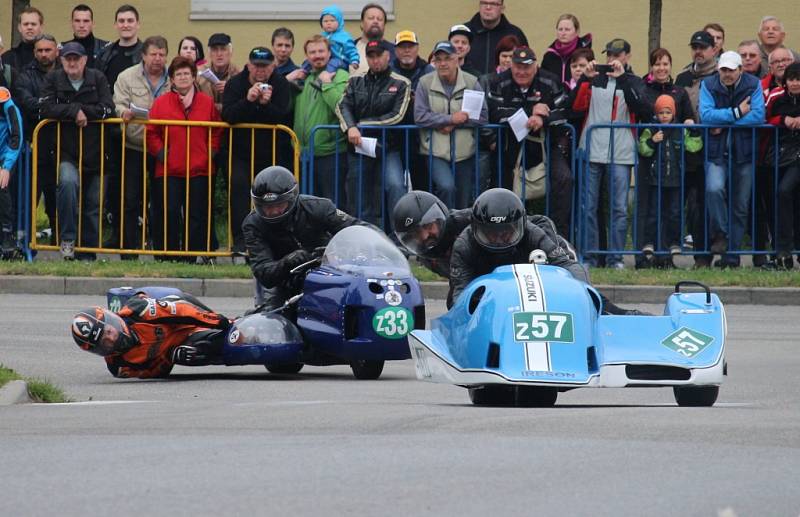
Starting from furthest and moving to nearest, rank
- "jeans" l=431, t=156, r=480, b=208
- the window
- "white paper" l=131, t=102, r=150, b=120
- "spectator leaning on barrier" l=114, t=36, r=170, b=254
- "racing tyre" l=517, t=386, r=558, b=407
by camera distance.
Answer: the window < "spectator leaning on barrier" l=114, t=36, r=170, b=254 < "white paper" l=131, t=102, r=150, b=120 < "jeans" l=431, t=156, r=480, b=208 < "racing tyre" l=517, t=386, r=558, b=407

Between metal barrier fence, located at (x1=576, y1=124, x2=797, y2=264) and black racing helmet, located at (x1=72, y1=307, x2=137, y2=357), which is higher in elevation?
metal barrier fence, located at (x1=576, y1=124, x2=797, y2=264)

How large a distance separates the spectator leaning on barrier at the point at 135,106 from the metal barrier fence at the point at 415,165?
157 centimetres

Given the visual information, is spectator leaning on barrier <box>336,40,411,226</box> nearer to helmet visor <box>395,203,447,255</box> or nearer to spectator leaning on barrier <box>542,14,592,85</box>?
spectator leaning on barrier <box>542,14,592,85</box>

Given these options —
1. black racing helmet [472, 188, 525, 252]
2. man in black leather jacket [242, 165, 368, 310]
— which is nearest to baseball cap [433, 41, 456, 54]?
man in black leather jacket [242, 165, 368, 310]

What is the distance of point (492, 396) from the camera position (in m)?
9.55

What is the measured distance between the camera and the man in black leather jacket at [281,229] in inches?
457

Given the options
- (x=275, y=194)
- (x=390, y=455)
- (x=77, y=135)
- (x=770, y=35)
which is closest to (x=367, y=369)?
(x=275, y=194)

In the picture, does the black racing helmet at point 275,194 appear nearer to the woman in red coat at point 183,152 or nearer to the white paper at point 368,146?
the white paper at point 368,146

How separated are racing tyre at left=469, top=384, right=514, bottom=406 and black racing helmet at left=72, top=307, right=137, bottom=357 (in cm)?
241

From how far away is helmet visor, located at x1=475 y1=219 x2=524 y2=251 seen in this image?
10.1 m

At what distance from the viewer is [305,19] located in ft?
78.7

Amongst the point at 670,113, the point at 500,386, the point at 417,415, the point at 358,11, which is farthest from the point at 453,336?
the point at 358,11

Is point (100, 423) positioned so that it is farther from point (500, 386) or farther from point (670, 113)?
point (670, 113)

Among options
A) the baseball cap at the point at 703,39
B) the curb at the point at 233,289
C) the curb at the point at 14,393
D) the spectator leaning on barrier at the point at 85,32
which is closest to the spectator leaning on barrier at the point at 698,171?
the baseball cap at the point at 703,39
